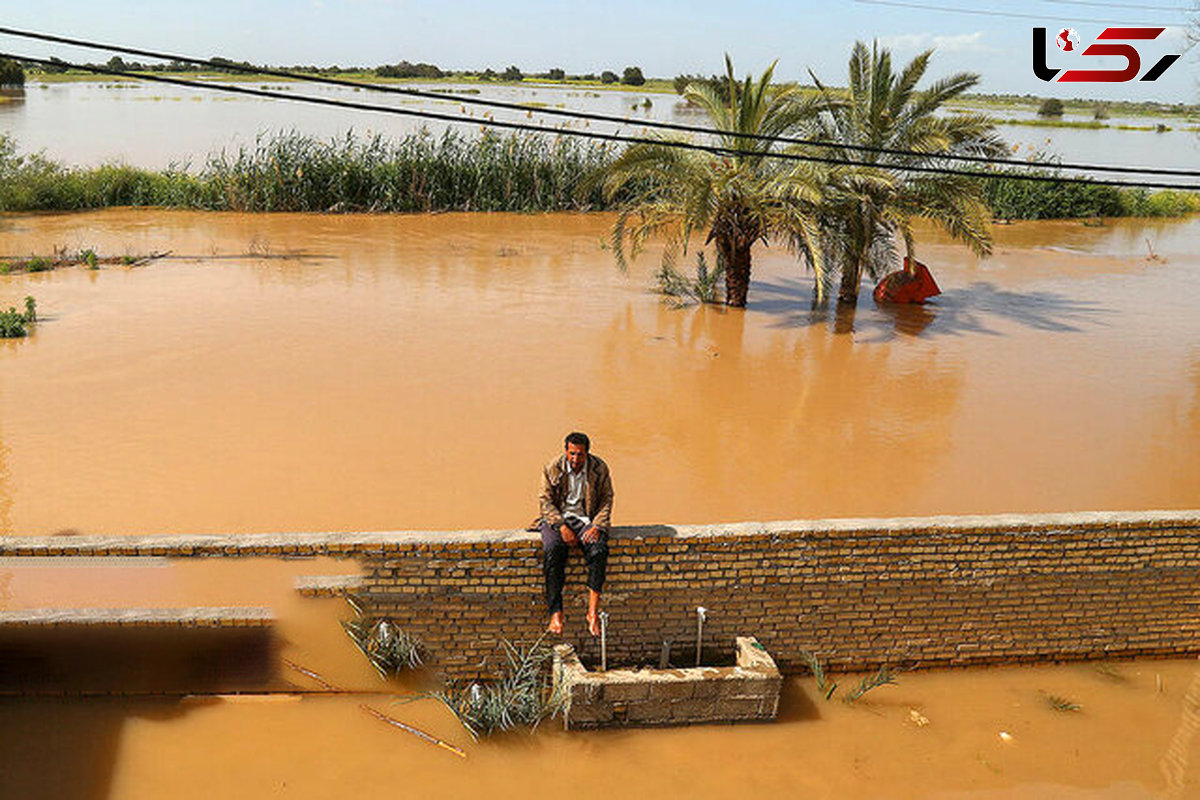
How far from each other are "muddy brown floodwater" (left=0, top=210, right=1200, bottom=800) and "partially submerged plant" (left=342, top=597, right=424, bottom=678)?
12 centimetres

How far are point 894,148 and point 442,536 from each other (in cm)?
1138

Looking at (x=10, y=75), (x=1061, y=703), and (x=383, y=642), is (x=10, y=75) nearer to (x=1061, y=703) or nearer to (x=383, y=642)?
(x=383, y=642)

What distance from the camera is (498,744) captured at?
5.63m

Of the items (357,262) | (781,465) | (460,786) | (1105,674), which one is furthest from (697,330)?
(460,786)

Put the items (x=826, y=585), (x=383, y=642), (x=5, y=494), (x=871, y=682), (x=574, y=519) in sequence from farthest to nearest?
(x=5, y=494), (x=871, y=682), (x=826, y=585), (x=574, y=519), (x=383, y=642)

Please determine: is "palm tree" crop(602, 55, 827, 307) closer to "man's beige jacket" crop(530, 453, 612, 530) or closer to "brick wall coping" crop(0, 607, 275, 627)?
"man's beige jacket" crop(530, 453, 612, 530)

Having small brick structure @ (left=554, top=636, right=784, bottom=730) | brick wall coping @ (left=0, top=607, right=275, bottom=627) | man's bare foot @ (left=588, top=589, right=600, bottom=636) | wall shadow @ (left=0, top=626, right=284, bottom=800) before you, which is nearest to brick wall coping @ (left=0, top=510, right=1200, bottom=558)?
man's bare foot @ (left=588, top=589, right=600, bottom=636)

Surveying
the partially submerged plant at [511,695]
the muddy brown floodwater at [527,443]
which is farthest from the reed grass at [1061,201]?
the partially submerged plant at [511,695]

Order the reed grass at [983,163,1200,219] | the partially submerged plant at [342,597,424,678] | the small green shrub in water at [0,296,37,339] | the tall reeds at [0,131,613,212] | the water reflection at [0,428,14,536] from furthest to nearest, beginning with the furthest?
the reed grass at [983,163,1200,219] → the tall reeds at [0,131,613,212] → the small green shrub in water at [0,296,37,339] → the water reflection at [0,428,14,536] → the partially submerged plant at [342,597,424,678]

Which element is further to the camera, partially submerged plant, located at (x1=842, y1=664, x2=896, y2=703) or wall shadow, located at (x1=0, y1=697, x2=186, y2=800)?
partially submerged plant, located at (x1=842, y1=664, x2=896, y2=703)

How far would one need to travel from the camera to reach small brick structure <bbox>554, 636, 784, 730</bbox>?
5668 mm

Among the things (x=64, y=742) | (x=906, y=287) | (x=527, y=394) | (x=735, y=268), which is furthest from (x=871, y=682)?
(x=906, y=287)

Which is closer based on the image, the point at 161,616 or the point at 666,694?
the point at 666,694

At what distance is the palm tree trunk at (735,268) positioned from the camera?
1484 centimetres
